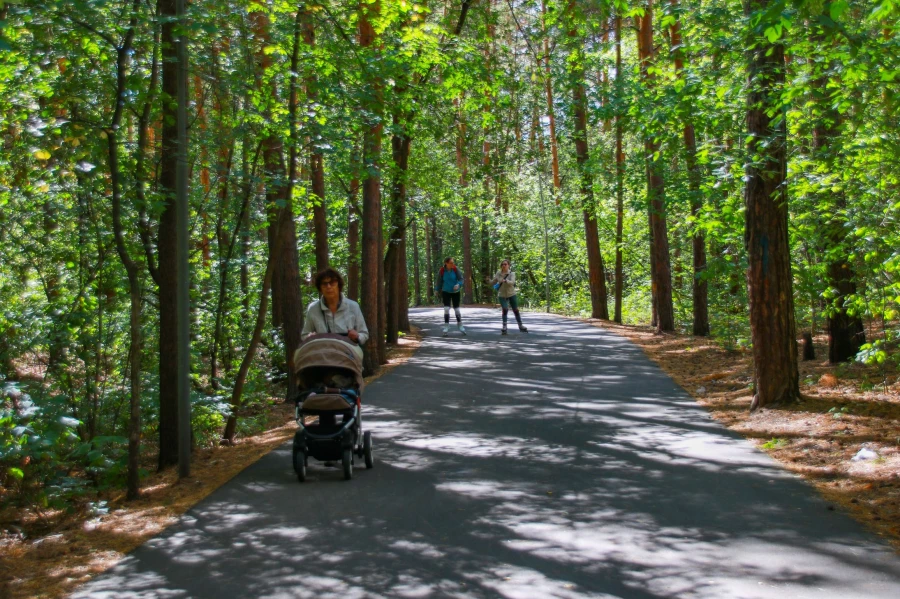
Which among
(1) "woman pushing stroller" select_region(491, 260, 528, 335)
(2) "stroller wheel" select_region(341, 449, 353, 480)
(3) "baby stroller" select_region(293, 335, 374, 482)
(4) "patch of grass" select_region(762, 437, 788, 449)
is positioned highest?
(1) "woman pushing stroller" select_region(491, 260, 528, 335)

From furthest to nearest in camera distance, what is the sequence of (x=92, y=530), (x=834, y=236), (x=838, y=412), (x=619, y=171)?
1. (x=619, y=171)
2. (x=834, y=236)
3. (x=838, y=412)
4. (x=92, y=530)

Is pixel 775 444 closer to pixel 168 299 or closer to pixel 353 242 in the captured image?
pixel 168 299

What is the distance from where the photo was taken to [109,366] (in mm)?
11234

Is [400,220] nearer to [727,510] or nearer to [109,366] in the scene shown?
[109,366]

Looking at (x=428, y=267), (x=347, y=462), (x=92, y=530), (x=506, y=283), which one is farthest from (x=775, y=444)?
(x=428, y=267)

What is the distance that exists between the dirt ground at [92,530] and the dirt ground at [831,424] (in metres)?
5.57

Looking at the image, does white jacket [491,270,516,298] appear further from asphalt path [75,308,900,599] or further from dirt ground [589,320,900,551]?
asphalt path [75,308,900,599]

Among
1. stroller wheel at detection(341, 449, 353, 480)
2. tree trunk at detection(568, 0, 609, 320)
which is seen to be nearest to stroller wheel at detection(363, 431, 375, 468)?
stroller wheel at detection(341, 449, 353, 480)

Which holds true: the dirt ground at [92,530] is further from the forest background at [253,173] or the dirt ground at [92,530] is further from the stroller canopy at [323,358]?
the stroller canopy at [323,358]

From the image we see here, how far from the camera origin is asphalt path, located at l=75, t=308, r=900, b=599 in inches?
205

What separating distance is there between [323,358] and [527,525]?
2.77 metres

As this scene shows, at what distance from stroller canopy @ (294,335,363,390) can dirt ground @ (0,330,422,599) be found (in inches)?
54.9

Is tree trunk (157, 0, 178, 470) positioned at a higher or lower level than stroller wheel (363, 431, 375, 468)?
higher

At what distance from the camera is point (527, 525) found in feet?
21.2
